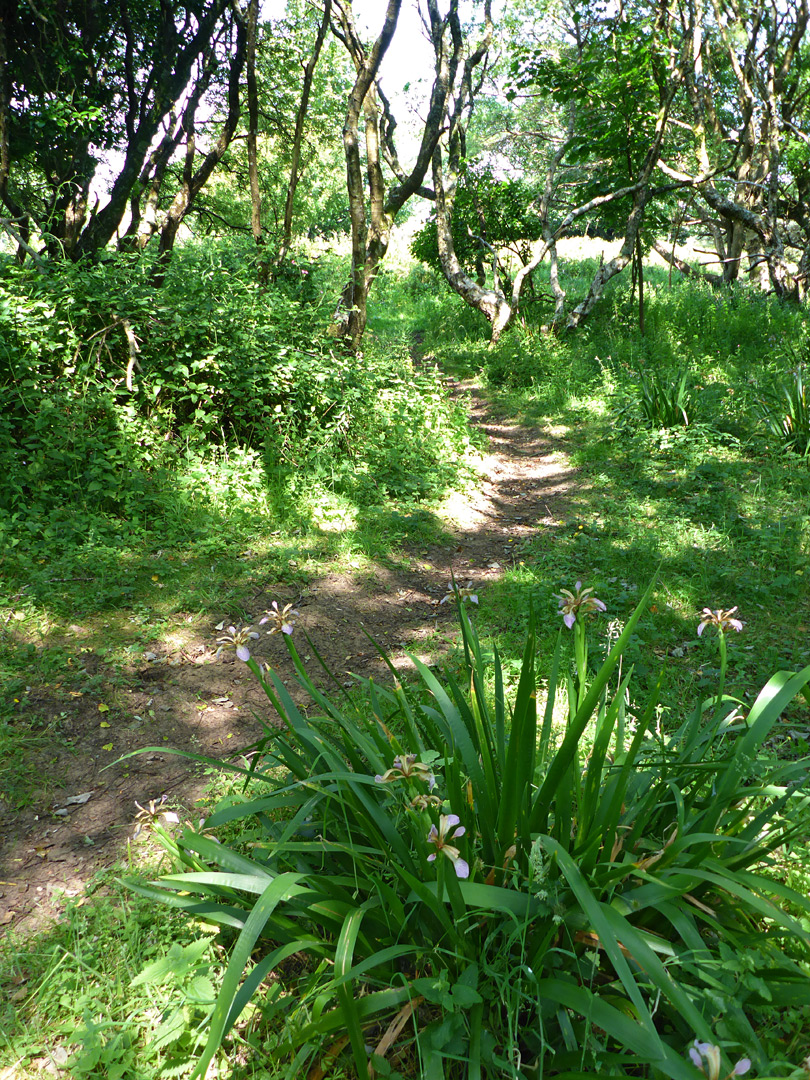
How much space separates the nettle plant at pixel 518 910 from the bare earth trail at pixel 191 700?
0.65 m

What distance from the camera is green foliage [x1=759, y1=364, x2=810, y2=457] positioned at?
587 centimetres

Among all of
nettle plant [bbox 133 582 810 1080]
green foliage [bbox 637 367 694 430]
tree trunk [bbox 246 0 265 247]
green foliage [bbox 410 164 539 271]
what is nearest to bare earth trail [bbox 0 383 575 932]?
nettle plant [bbox 133 582 810 1080]

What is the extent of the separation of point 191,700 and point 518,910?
2264mm

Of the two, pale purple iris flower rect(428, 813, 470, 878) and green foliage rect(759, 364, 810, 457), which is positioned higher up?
green foliage rect(759, 364, 810, 457)

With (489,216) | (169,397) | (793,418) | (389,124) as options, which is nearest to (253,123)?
(389,124)

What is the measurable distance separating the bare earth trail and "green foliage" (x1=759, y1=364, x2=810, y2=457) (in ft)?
6.49

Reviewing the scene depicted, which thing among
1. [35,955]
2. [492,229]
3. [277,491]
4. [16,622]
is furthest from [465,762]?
[492,229]

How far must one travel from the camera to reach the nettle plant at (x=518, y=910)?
1.36 metres

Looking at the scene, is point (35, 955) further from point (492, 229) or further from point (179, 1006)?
point (492, 229)

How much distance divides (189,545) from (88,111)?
256 inches

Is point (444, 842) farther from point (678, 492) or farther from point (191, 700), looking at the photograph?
point (678, 492)

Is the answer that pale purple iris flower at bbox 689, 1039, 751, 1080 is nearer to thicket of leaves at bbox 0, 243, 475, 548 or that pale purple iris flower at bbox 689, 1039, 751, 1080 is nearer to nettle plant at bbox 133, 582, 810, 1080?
nettle plant at bbox 133, 582, 810, 1080

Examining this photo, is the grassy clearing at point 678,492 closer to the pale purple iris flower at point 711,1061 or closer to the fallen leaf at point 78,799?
→ the pale purple iris flower at point 711,1061

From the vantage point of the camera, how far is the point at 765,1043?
148cm
